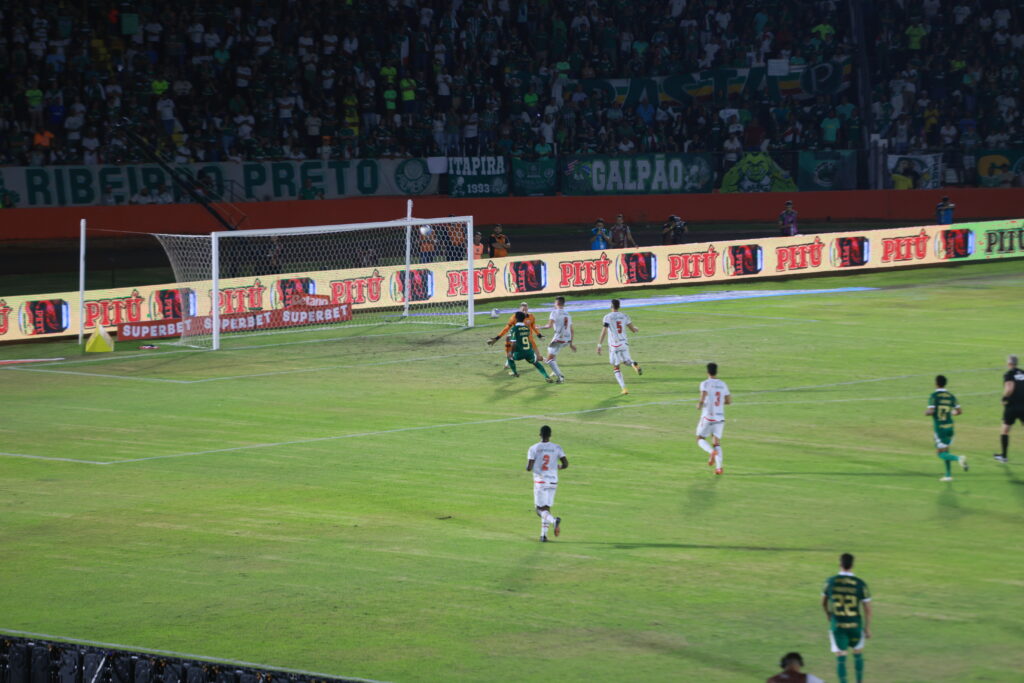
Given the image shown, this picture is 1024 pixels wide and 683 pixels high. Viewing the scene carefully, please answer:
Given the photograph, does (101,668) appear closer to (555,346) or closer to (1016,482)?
(1016,482)

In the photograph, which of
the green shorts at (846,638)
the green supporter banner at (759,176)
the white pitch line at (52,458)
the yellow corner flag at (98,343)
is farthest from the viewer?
the green supporter banner at (759,176)

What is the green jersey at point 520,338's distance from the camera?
3150 cm

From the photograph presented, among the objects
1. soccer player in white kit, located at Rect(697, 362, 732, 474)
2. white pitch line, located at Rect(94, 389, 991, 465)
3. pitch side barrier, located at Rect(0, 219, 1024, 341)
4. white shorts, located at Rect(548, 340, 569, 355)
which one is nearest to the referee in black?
soccer player in white kit, located at Rect(697, 362, 732, 474)

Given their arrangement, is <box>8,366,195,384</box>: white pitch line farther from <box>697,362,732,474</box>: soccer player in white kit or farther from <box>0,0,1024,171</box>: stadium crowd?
<box>0,0,1024,171</box>: stadium crowd

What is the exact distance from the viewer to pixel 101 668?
11.0 meters

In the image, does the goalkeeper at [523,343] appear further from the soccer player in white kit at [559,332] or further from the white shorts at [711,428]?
the white shorts at [711,428]

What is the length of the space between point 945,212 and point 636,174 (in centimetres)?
1335

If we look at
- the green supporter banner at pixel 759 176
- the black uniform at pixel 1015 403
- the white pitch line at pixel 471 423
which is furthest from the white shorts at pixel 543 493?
the green supporter banner at pixel 759 176

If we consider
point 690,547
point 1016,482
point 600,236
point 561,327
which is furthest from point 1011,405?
point 600,236

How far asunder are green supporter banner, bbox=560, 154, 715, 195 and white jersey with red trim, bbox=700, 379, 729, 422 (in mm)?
39412

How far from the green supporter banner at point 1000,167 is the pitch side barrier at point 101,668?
174ft

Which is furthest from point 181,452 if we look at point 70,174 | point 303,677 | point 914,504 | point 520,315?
point 70,174

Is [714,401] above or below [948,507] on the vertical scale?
above

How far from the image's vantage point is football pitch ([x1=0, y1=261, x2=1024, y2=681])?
48.9ft
